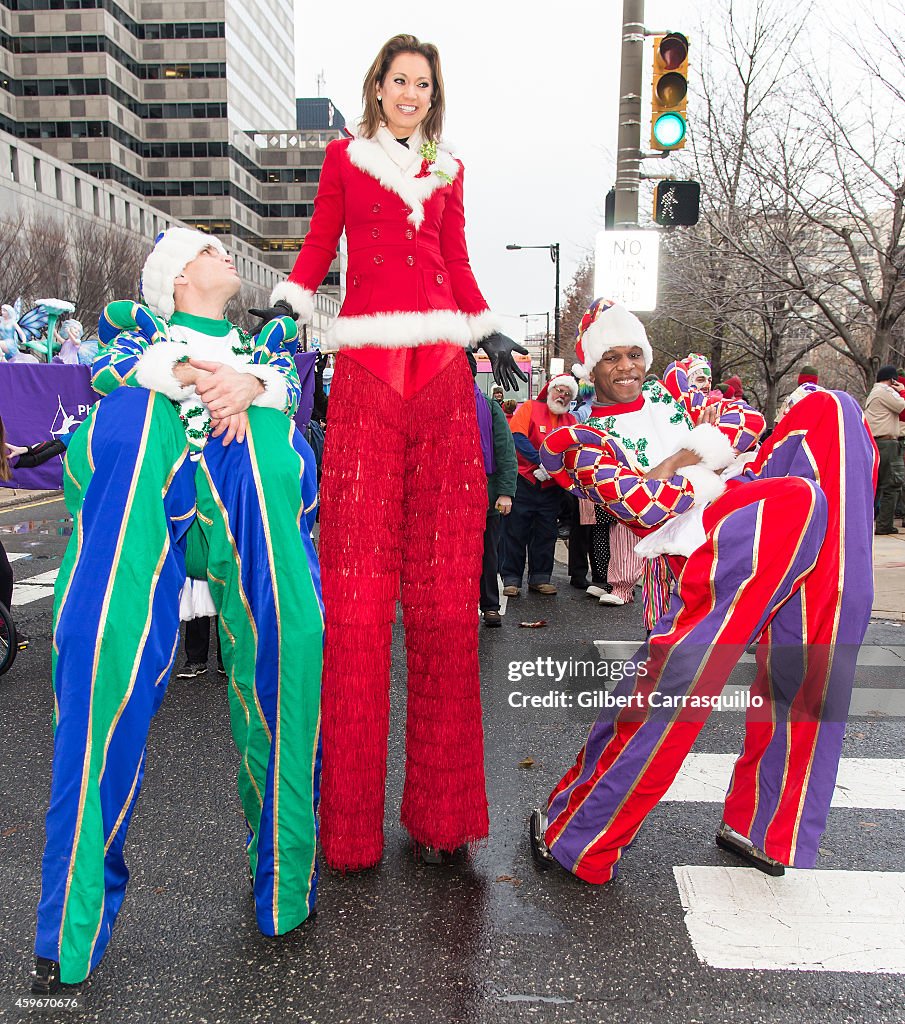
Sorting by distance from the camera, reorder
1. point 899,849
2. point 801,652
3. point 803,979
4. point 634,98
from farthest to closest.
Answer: point 634,98, point 899,849, point 801,652, point 803,979

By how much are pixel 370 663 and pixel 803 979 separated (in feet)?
4.71

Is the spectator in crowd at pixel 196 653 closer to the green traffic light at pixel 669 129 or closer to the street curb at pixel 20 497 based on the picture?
the green traffic light at pixel 669 129

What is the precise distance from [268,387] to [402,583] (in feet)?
2.45

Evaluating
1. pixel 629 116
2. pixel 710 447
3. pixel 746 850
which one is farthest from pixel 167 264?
pixel 629 116

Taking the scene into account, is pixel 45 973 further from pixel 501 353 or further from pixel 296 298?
pixel 501 353

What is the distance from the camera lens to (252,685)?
2211mm

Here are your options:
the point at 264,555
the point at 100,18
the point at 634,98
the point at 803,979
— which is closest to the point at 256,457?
the point at 264,555

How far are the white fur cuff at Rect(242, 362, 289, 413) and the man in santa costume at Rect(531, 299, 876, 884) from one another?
35.4 inches

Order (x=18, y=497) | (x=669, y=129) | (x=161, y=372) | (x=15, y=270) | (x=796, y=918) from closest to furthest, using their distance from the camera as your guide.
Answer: (x=161, y=372) → (x=796, y=918) → (x=669, y=129) → (x=18, y=497) → (x=15, y=270)

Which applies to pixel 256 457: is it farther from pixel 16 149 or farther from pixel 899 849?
pixel 16 149

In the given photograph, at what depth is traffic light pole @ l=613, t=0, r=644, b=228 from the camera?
6.88m

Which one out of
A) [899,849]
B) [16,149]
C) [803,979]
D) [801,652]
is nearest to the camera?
[803,979]

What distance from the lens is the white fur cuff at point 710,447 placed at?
8.16 ft

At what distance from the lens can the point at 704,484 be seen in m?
2.47
